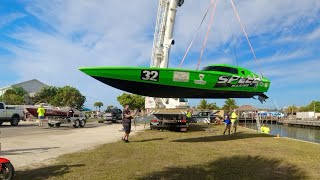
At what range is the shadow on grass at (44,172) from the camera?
711cm

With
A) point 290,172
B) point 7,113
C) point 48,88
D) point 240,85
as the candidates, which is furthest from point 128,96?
point 290,172

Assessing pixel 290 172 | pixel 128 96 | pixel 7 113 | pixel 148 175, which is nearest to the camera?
pixel 148 175

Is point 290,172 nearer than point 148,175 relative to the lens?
No

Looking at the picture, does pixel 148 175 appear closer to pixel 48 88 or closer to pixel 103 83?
pixel 103 83

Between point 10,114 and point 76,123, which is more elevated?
point 10,114

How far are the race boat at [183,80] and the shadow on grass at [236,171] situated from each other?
15.8 feet

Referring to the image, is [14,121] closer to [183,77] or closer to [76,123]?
[76,123]

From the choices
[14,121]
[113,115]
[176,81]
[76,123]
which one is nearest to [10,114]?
[14,121]

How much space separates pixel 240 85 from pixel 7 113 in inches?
742

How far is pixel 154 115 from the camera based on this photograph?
2138cm

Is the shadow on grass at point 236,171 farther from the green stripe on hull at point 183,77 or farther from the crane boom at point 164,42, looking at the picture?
the crane boom at point 164,42

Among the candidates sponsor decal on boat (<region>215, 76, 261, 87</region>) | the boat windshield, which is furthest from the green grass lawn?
the boat windshield

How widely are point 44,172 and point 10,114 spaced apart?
21.0m

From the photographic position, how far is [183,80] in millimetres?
13898
